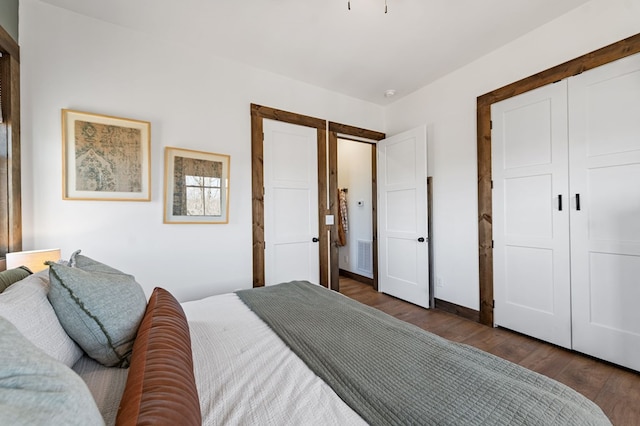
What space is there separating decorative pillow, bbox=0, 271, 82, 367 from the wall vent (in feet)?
12.8

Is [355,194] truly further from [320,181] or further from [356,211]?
[320,181]

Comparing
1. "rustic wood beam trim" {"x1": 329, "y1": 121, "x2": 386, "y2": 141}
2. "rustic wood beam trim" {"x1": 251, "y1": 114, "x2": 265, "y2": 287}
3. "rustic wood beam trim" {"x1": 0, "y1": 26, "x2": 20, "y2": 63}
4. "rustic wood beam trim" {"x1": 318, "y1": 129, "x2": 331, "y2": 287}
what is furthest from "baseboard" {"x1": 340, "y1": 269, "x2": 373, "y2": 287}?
"rustic wood beam trim" {"x1": 0, "y1": 26, "x2": 20, "y2": 63}

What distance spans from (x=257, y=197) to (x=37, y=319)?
7.12 ft

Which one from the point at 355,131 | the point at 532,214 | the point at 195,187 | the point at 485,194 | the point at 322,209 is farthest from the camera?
the point at 355,131

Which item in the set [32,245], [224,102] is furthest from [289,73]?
[32,245]

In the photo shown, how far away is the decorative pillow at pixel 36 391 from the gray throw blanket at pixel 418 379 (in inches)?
26.4

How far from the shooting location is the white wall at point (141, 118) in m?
1.99

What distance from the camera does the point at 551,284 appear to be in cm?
233

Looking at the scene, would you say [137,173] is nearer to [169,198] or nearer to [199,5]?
[169,198]

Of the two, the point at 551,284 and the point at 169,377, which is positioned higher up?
the point at 169,377

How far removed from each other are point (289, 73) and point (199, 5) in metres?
1.17

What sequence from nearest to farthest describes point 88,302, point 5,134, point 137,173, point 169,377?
point 169,377 < point 88,302 < point 5,134 < point 137,173

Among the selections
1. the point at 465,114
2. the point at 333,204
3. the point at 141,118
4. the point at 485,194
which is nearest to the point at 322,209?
the point at 333,204

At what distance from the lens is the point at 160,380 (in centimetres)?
69
